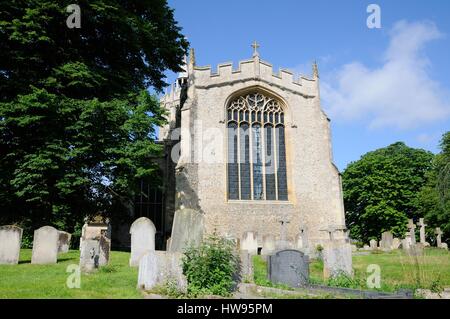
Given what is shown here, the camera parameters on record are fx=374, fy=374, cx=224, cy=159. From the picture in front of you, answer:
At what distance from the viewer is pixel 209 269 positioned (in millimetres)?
7137

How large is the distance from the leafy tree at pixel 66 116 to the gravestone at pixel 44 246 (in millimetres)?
2007

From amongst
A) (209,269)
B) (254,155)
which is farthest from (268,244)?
(209,269)

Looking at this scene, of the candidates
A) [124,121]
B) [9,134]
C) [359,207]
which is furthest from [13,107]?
[359,207]

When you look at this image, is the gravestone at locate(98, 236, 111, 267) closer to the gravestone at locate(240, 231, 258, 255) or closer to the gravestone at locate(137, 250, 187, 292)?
the gravestone at locate(137, 250, 187, 292)

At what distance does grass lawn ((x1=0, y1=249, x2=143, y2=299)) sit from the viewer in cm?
654

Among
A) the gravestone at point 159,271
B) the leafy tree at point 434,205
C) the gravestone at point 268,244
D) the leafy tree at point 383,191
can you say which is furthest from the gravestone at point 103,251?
the leafy tree at point 383,191

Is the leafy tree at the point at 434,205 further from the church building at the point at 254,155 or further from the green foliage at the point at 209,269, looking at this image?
the green foliage at the point at 209,269

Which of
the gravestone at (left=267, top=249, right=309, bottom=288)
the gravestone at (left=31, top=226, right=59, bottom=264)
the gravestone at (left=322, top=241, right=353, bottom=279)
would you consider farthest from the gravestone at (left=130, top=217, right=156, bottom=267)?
the gravestone at (left=322, top=241, right=353, bottom=279)

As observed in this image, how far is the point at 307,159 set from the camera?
68.0 feet

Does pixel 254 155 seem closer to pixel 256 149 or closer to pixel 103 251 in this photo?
pixel 256 149

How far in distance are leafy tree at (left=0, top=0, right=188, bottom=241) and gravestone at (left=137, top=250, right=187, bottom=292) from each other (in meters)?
7.01

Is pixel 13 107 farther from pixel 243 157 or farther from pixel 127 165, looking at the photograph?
pixel 243 157

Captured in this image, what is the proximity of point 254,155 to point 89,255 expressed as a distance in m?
12.1
